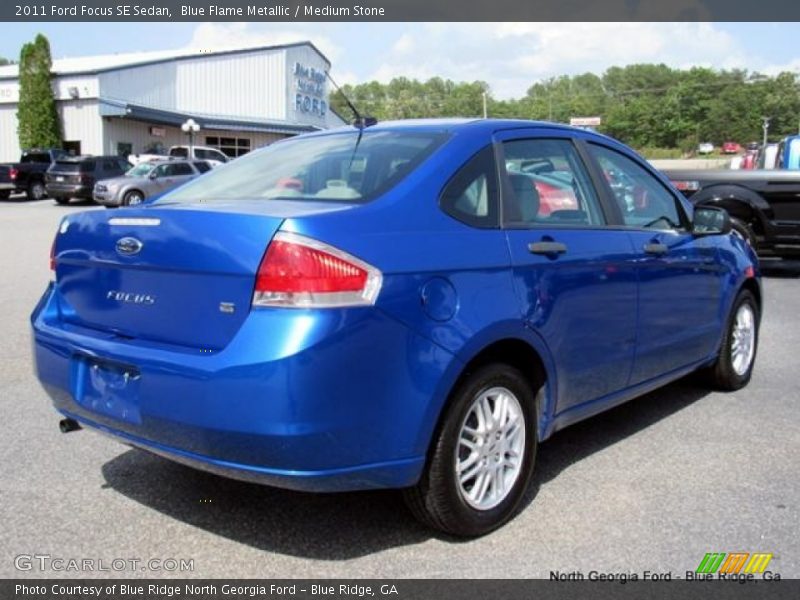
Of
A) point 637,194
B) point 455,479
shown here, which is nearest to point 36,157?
point 637,194

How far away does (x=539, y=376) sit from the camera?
3633 mm

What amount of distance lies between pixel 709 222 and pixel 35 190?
31.4 meters

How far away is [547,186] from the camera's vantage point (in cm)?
392

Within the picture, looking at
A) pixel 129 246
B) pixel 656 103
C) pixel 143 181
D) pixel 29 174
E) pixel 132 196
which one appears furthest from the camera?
pixel 656 103

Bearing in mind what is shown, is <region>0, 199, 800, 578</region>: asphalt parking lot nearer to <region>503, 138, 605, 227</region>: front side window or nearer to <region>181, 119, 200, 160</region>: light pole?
<region>503, 138, 605, 227</region>: front side window

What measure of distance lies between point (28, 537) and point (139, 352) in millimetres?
965

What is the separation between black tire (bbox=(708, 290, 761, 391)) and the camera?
5.46 meters

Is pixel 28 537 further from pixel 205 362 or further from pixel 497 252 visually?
pixel 497 252

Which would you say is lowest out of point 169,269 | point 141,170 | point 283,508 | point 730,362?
point 283,508

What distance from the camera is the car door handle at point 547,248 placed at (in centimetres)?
352

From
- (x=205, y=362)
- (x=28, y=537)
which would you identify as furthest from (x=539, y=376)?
(x=28, y=537)

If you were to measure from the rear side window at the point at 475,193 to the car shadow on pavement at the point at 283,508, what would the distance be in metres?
1.29

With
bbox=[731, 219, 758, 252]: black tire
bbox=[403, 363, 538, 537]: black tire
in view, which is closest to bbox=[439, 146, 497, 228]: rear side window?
bbox=[403, 363, 538, 537]: black tire
